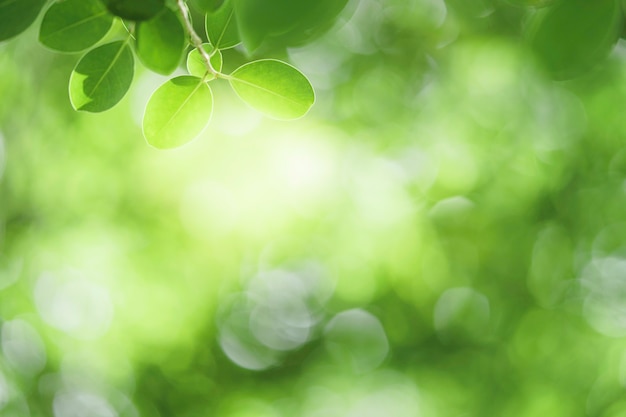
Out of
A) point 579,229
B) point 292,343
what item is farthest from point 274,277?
point 579,229

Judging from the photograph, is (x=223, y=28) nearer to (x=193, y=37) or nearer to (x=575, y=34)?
(x=193, y=37)

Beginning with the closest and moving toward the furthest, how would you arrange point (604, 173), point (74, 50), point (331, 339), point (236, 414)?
point (74, 50), point (604, 173), point (236, 414), point (331, 339)

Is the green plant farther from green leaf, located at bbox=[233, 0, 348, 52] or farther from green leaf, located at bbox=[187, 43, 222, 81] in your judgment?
green leaf, located at bbox=[233, 0, 348, 52]

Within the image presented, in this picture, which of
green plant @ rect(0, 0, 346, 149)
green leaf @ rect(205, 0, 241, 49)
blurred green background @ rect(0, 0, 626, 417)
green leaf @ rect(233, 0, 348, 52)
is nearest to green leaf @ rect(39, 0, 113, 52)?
green plant @ rect(0, 0, 346, 149)

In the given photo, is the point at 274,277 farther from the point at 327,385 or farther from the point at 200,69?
the point at 200,69

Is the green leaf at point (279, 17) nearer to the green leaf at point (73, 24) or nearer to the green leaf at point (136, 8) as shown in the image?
the green leaf at point (136, 8)

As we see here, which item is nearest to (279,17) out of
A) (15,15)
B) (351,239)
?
(15,15)
